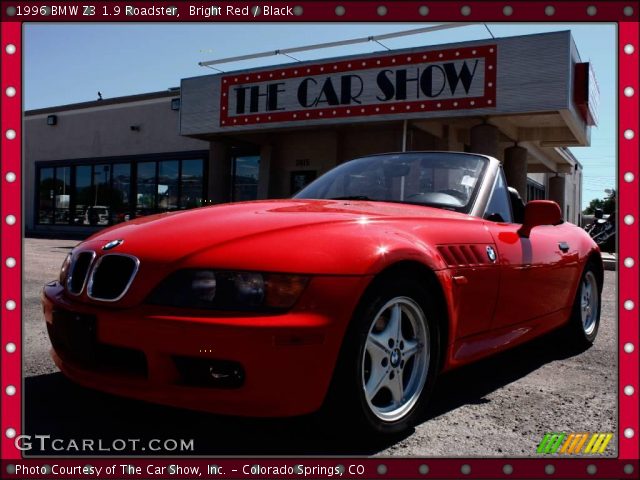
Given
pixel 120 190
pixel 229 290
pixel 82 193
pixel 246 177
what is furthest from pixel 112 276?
pixel 82 193

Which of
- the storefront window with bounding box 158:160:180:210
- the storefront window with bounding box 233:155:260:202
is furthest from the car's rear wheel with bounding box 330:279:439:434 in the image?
the storefront window with bounding box 158:160:180:210

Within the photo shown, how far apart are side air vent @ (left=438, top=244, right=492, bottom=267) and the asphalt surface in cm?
72

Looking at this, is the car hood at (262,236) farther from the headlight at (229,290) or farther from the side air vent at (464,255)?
the side air vent at (464,255)

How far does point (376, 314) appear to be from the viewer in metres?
2.25

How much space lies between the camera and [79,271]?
246 cm

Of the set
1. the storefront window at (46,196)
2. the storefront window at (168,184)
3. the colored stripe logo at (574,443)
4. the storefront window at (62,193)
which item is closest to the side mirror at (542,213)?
the colored stripe logo at (574,443)

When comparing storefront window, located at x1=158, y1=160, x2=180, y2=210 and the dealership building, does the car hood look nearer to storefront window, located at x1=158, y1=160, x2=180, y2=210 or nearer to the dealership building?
the dealership building

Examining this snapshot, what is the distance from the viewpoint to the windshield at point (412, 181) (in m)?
3.38

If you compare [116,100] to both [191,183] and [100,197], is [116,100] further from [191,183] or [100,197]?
[191,183]

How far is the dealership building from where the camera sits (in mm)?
12570

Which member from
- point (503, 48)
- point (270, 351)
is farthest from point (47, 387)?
point (503, 48)

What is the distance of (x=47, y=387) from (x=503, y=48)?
11.8m

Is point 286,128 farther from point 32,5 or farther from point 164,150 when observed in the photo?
point 32,5

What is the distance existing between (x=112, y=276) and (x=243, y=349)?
A: 0.66 metres
